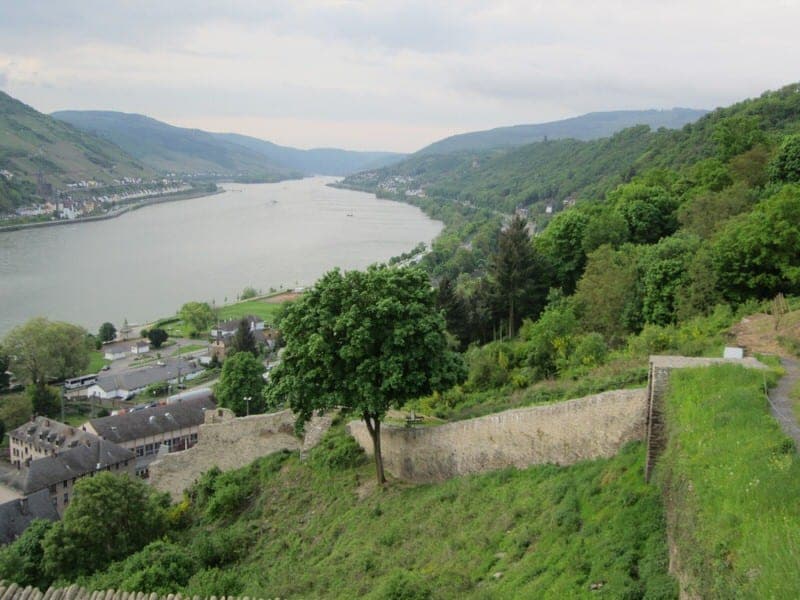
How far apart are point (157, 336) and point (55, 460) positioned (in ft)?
86.3

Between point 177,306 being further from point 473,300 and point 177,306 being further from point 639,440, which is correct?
point 639,440

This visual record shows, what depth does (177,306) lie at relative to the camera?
6569 cm

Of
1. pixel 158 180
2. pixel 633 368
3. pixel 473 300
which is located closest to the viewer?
pixel 633 368

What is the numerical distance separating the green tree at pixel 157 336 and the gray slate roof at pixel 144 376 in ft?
17.8

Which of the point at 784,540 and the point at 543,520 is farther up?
the point at 784,540

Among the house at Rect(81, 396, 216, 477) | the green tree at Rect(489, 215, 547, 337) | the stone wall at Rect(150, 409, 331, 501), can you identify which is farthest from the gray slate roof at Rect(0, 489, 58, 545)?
the green tree at Rect(489, 215, 547, 337)

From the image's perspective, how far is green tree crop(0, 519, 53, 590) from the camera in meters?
14.6

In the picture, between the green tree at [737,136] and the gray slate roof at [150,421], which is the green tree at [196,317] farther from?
the green tree at [737,136]

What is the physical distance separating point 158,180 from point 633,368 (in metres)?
202

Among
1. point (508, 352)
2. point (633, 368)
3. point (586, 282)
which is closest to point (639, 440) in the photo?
point (633, 368)

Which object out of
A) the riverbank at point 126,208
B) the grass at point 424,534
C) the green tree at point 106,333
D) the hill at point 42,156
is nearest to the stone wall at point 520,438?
the grass at point 424,534

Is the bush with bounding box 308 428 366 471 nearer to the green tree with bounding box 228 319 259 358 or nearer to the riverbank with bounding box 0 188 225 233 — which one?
the green tree with bounding box 228 319 259 358

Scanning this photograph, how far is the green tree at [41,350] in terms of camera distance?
42.7 meters

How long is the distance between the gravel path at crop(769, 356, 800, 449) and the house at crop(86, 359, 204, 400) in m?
40.6
